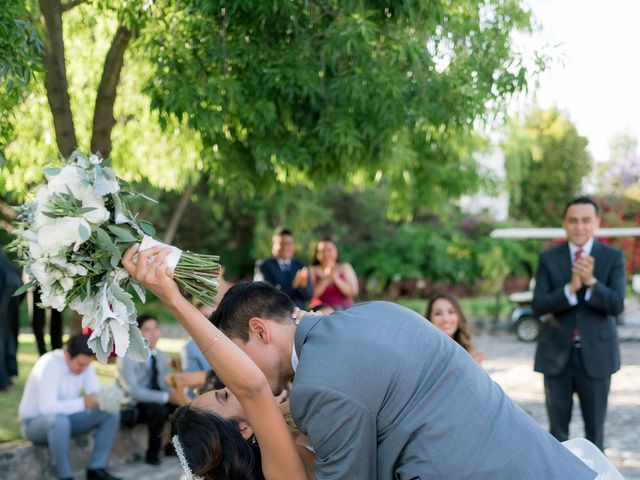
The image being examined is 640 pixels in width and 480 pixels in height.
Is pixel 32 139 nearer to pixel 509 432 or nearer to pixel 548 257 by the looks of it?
pixel 548 257

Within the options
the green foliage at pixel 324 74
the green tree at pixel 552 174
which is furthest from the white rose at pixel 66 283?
the green tree at pixel 552 174

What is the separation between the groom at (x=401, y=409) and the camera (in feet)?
8.34

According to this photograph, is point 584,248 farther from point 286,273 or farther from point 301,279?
point 286,273

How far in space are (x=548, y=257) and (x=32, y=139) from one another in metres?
5.08

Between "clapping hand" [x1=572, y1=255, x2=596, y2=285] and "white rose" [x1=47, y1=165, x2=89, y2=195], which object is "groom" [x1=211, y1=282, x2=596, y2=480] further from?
"clapping hand" [x1=572, y1=255, x2=596, y2=285]

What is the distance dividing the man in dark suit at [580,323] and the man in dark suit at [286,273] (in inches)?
120

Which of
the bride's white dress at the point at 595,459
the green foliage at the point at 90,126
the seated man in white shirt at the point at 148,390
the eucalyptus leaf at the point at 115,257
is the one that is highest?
the green foliage at the point at 90,126

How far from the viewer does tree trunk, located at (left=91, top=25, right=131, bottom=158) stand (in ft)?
25.4

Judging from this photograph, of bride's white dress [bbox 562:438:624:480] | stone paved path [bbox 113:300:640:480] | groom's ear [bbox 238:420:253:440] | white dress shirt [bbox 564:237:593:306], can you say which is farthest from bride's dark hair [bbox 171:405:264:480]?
stone paved path [bbox 113:300:640:480]

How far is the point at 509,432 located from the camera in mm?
2697

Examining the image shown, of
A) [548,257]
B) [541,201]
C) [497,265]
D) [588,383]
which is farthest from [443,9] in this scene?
[541,201]

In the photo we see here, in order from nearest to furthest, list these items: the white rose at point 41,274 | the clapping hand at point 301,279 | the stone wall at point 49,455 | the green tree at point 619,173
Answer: the white rose at point 41,274
the stone wall at point 49,455
the clapping hand at point 301,279
the green tree at point 619,173

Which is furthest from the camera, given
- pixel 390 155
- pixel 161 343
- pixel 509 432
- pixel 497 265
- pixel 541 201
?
pixel 541 201

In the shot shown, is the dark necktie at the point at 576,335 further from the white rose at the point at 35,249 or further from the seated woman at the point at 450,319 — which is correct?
the white rose at the point at 35,249
